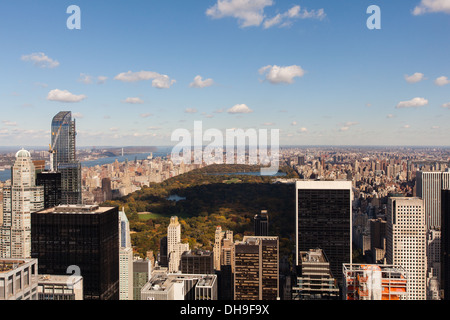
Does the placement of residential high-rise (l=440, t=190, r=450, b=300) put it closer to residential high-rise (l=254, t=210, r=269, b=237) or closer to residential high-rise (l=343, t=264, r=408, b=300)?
residential high-rise (l=343, t=264, r=408, b=300)

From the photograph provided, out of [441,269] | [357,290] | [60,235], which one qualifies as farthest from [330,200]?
[60,235]

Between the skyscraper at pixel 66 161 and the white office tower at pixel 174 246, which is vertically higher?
the skyscraper at pixel 66 161

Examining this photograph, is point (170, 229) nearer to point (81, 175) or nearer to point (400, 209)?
point (81, 175)

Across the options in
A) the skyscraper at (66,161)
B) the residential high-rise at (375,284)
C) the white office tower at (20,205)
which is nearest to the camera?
the residential high-rise at (375,284)

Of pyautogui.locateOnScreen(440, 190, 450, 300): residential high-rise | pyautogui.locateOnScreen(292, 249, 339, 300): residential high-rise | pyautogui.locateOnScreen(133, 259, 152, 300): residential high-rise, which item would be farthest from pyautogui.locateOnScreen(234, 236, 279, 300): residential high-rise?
pyautogui.locateOnScreen(440, 190, 450, 300): residential high-rise

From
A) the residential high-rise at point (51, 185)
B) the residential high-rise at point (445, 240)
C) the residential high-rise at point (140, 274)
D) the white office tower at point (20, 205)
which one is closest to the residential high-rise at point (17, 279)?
the residential high-rise at point (140, 274)

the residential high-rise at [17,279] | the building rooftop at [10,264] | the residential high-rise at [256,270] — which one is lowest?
the residential high-rise at [256,270]

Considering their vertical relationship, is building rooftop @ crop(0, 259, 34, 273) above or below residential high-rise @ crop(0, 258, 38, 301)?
above

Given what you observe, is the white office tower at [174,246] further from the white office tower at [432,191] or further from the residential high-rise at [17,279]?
the white office tower at [432,191]
